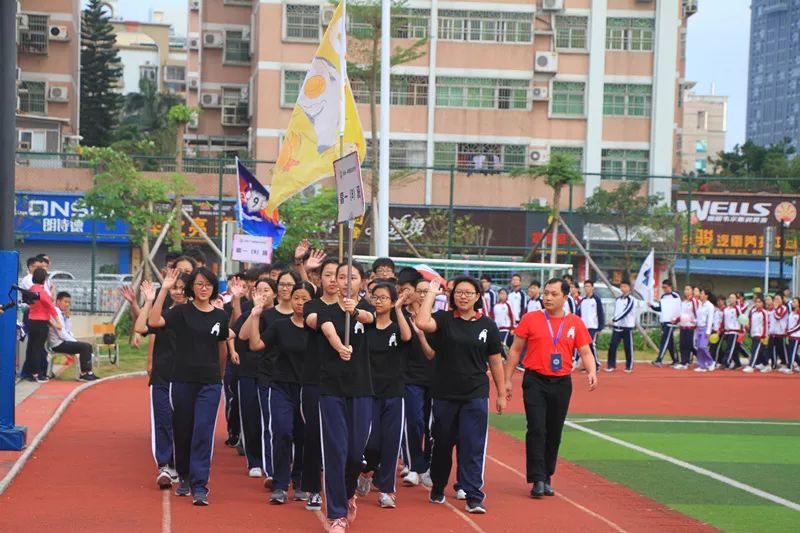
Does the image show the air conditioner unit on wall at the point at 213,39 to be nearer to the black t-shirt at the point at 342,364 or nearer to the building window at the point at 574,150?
the building window at the point at 574,150

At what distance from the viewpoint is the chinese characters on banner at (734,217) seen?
120 ft

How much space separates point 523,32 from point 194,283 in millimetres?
42838

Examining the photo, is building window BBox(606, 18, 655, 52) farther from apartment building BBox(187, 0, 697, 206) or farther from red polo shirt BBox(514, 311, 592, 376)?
red polo shirt BBox(514, 311, 592, 376)

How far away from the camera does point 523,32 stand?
52406 mm

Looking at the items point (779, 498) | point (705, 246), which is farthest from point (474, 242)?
point (779, 498)

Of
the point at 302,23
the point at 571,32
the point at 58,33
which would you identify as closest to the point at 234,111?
the point at 302,23

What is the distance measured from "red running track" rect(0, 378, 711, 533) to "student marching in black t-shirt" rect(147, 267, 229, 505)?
448 mm

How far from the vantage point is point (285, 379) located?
11336mm

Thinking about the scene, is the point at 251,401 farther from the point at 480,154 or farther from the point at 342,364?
the point at 480,154

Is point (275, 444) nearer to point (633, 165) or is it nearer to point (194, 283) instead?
point (194, 283)

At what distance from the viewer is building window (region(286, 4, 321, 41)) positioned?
5147 centimetres

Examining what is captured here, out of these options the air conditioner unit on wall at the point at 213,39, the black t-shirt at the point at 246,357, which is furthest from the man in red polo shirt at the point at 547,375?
the air conditioner unit on wall at the point at 213,39

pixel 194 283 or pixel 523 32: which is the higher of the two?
pixel 523 32

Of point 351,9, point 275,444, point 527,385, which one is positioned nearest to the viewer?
point 275,444
